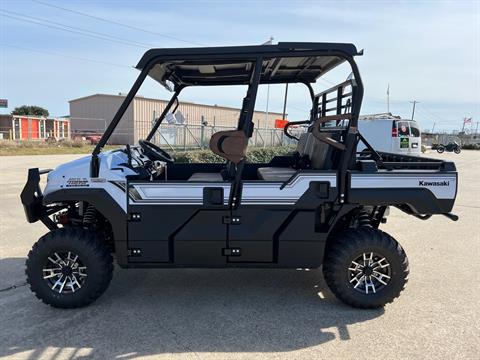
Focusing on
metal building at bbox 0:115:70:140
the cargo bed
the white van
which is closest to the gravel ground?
the cargo bed

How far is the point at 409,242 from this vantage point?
5.86 m

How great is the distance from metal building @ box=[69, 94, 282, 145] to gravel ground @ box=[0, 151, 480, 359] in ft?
31.7

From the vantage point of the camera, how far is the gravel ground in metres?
2.96

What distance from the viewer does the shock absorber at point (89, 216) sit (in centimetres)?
387

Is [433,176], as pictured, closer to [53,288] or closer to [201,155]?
[53,288]

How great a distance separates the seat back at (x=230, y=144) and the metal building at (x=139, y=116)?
33.2ft

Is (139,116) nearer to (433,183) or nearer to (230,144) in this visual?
(230,144)

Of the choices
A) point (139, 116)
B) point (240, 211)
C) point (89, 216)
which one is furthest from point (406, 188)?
point (139, 116)

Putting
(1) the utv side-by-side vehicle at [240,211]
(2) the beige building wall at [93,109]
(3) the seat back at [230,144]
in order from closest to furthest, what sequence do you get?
(3) the seat back at [230,144] < (1) the utv side-by-side vehicle at [240,211] < (2) the beige building wall at [93,109]

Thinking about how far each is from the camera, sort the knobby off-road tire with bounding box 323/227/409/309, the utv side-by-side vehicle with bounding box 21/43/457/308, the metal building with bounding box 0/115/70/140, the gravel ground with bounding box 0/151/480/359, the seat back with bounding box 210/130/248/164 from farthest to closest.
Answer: the metal building with bounding box 0/115/70/140 < the knobby off-road tire with bounding box 323/227/409/309 < the utv side-by-side vehicle with bounding box 21/43/457/308 < the seat back with bounding box 210/130/248/164 < the gravel ground with bounding box 0/151/480/359

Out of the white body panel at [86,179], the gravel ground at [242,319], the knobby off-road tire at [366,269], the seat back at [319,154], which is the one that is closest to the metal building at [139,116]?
the seat back at [319,154]

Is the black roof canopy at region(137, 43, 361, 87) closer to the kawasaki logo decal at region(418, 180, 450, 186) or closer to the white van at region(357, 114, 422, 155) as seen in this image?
the kawasaki logo decal at region(418, 180, 450, 186)

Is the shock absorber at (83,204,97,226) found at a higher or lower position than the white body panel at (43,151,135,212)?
lower

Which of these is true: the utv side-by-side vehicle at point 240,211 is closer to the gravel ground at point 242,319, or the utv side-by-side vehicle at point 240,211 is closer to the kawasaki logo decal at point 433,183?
the kawasaki logo decal at point 433,183
